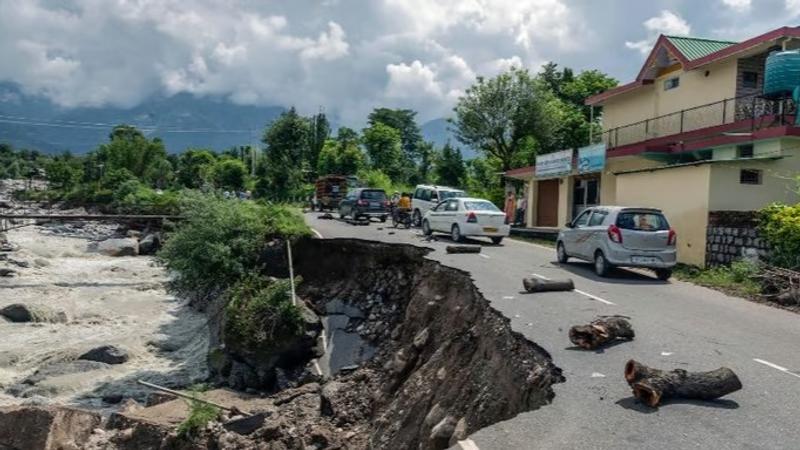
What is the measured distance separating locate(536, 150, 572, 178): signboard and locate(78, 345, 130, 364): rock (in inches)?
797

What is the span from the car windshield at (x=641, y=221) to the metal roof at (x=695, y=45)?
46.2ft

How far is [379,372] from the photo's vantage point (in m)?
12.6

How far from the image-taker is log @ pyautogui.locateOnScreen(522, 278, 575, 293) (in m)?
12.6

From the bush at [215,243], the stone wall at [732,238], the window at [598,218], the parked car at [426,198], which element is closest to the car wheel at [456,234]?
the bush at [215,243]

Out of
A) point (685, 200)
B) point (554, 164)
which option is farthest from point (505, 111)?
point (685, 200)

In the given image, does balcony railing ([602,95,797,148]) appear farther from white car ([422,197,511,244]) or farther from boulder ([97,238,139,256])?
boulder ([97,238,139,256])

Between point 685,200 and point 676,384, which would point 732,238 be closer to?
point 685,200

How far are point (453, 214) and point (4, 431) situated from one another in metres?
14.8

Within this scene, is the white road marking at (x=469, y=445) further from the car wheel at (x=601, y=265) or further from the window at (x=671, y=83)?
the window at (x=671, y=83)

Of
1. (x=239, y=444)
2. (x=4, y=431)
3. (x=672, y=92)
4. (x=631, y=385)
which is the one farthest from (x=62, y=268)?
(x=631, y=385)

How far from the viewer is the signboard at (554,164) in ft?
99.1

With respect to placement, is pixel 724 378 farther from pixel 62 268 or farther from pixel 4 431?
pixel 62 268

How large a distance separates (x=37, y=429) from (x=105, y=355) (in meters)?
6.61

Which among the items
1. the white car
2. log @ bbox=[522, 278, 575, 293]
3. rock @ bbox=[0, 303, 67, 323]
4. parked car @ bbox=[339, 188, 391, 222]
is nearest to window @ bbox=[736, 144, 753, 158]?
the white car
